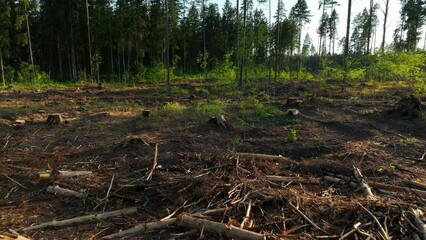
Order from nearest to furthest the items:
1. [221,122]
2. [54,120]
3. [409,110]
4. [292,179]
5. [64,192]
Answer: [64,192] < [292,179] < [221,122] < [54,120] < [409,110]

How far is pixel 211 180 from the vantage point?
4988 mm

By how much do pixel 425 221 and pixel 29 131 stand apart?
9830mm

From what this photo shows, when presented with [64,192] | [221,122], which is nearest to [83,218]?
[64,192]

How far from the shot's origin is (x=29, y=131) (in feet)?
30.8

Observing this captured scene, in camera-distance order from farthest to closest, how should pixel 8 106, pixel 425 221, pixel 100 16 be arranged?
pixel 100 16 → pixel 8 106 → pixel 425 221

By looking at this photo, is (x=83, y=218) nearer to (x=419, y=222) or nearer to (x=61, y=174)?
(x=61, y=174)

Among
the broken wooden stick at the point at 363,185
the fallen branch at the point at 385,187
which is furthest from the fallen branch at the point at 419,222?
the fallen branch at the point at 385,187

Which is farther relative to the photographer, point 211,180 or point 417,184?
point 417,184

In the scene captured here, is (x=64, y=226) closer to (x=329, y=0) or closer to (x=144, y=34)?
(x=144, y=34)

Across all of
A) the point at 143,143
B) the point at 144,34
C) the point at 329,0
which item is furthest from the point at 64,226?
the point at 329,0

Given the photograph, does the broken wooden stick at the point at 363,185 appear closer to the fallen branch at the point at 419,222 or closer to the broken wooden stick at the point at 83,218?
the fallen branch at the point at 419,222

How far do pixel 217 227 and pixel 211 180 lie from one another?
4.23ft

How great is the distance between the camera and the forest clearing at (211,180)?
3906 millimetres

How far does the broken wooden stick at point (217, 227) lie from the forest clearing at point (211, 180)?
1 cm
